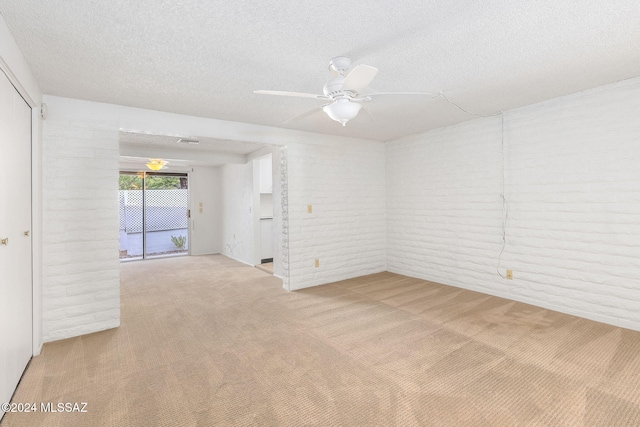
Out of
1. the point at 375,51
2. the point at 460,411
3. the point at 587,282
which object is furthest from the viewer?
the point at 587,282

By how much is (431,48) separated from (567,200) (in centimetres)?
230

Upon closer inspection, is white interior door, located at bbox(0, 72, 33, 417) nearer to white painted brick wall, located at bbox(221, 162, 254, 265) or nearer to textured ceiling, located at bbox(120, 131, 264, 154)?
textured ceiling, located at bbox(120, 131, 264, 154)

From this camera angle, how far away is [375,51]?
81.0 inches

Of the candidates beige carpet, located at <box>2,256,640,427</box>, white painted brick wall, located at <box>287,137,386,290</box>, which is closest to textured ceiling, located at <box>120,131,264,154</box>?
white painted brick wall, located at <box>287,137,386,290</box>

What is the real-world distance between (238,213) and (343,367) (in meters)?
4.91

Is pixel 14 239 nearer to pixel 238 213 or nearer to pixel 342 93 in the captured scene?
pixel 342 93

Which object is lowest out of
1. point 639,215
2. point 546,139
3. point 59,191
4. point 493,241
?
point 493,241

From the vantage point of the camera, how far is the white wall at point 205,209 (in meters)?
7.28

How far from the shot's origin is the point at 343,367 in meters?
2.21

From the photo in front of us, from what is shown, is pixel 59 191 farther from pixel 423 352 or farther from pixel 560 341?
pixel 560 341

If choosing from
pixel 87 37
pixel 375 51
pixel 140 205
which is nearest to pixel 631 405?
pixel 375 51

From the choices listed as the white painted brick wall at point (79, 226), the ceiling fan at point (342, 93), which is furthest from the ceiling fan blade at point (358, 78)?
the white painted brick wall at point (79, 226)

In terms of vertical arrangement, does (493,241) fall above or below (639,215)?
below

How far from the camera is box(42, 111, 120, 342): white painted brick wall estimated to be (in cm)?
273
